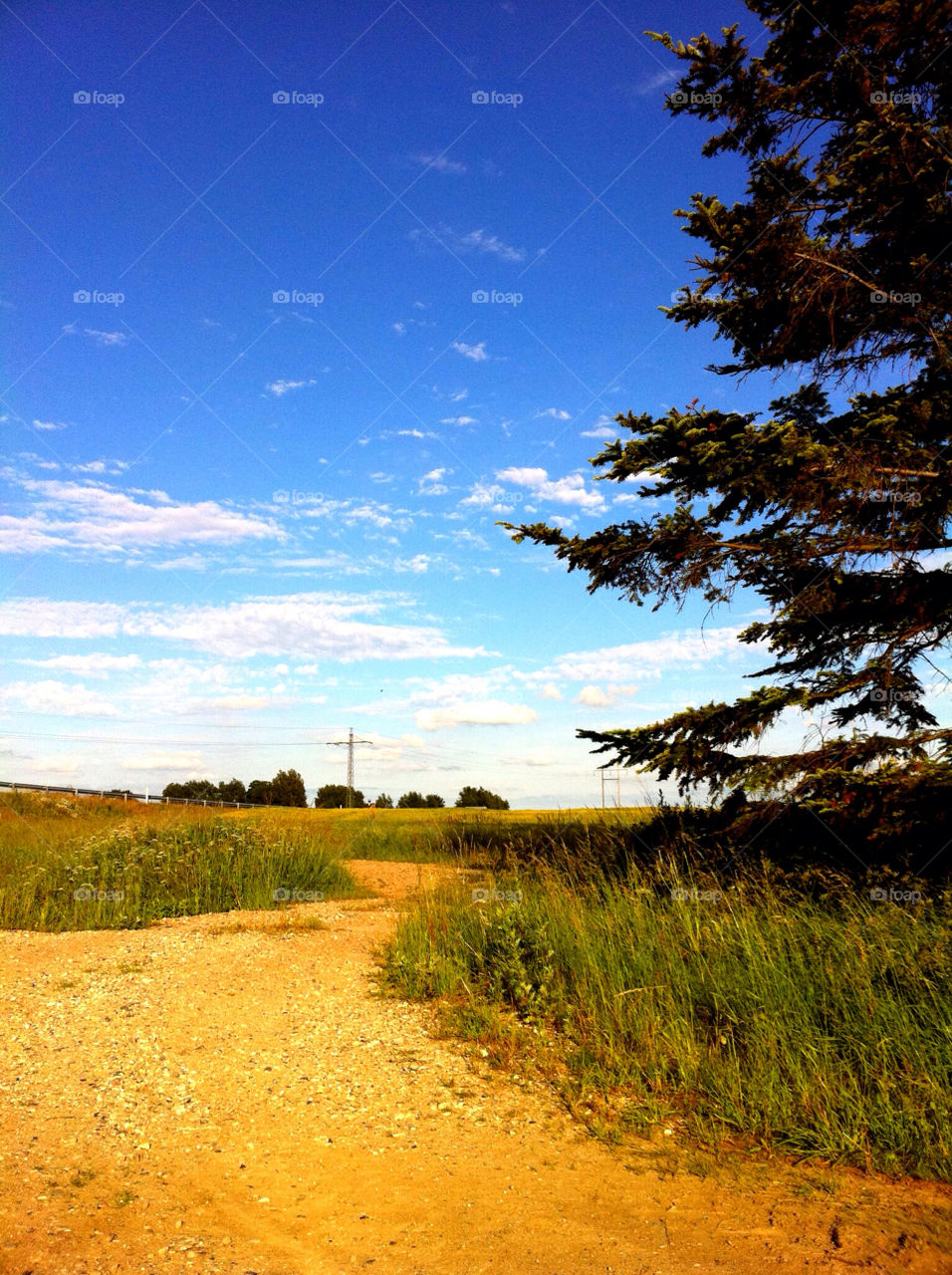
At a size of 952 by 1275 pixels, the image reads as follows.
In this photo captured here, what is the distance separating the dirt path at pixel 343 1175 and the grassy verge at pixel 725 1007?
12.3 inches

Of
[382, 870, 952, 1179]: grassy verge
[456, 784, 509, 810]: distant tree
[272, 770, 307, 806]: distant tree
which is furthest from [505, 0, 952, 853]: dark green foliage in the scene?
[272, 770, 307, 806]: distant tree

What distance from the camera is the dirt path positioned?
353 cm

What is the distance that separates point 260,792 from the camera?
63.7 m

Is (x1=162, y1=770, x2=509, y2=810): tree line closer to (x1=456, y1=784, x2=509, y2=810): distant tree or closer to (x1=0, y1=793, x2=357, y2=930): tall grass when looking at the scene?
(x1=456, y1=784, x2=509, y2=810): distant tree

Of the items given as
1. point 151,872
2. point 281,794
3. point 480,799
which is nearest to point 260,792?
point 281,794

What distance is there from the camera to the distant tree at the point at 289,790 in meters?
62.8

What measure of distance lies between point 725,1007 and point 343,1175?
2847 mm

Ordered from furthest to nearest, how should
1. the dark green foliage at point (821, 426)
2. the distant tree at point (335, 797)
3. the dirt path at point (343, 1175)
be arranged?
the distant tree at point (335, 797), the dark green foliage at point (821, 426), the dirt path at point (343, 1175)

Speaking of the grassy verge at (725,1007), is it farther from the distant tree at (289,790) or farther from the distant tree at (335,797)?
the distant tree at (289,790)

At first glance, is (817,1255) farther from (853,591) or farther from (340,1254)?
(853,591)

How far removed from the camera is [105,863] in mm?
11664

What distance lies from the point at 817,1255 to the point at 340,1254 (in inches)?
83.9

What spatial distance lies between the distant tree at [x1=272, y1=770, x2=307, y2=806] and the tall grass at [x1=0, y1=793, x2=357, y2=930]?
4990 centimetres

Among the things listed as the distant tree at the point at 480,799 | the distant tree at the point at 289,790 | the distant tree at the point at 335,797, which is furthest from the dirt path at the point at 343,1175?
the distant tree at the point at 289,790
